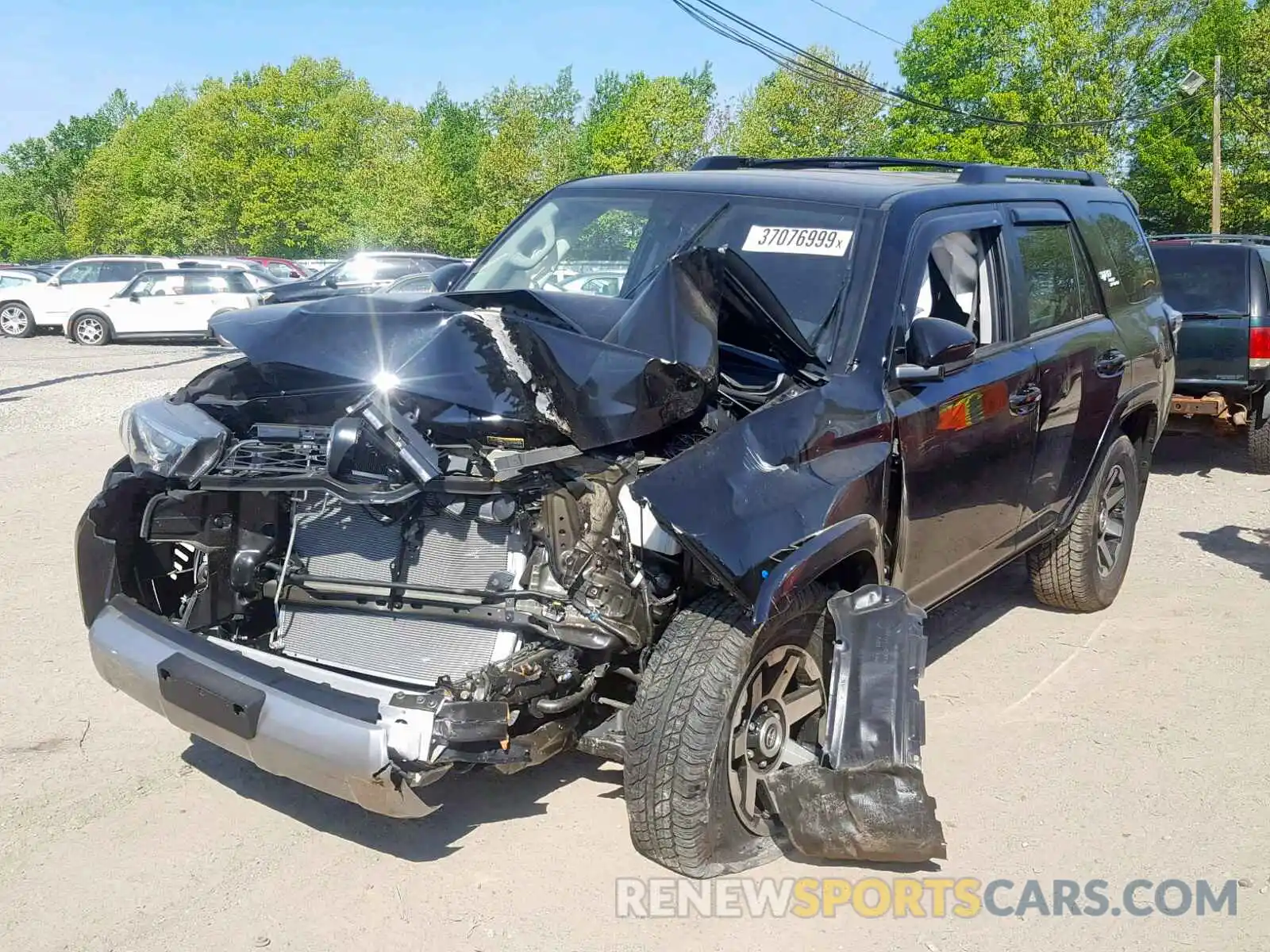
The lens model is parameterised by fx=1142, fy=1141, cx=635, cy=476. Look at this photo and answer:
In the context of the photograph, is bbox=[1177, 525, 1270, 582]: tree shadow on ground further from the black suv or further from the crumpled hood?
the crumpled hood

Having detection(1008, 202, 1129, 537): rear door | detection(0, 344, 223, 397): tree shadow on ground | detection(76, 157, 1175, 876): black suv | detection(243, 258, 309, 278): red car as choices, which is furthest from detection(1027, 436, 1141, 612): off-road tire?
detection(243, 258, 309, 278): red car

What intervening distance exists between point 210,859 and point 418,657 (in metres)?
0.91

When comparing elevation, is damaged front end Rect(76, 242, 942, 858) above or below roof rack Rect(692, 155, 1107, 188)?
below

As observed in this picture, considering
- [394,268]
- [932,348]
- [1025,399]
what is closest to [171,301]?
[394,268]

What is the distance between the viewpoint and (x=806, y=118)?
36.4 metres

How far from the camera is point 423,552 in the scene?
3.61m

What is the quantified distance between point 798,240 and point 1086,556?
2565mm

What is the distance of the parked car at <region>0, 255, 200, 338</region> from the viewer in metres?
22.2

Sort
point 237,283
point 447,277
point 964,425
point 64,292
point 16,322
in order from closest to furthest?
1. point 964,425
2. point 447,277
3. point 237,283
4. point 64,292
5. point 16,322

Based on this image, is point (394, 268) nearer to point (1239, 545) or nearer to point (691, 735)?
point (1239, 545)

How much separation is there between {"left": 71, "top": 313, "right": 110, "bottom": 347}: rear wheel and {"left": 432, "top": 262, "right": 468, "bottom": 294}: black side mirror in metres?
18.6

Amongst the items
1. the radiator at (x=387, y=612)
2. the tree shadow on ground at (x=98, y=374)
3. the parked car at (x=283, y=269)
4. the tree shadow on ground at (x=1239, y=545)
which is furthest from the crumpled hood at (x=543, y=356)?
the parked car at (x=283, y=269)

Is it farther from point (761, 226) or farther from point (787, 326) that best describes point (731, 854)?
point (761, 226)
